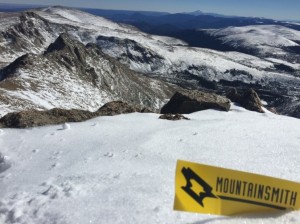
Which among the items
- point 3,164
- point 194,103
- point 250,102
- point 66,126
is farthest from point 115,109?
point 250,102

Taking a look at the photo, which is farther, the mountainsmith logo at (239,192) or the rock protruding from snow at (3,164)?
the rock protruding from snow at (3,164)

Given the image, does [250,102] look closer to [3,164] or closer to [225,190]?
[3,164]

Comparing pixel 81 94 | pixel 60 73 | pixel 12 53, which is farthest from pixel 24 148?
pixel 12 53

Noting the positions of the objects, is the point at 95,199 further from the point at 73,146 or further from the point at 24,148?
the point at 24,148

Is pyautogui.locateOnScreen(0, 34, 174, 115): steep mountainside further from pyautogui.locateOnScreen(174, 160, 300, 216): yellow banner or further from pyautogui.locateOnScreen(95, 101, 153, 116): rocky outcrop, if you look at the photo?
pyautogui.locateOnScreen(174, 160, 300, 216): yellow banner

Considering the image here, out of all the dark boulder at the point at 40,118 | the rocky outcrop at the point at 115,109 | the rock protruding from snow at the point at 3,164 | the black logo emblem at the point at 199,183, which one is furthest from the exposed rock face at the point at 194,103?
the black logo emblem at the point at 199,183

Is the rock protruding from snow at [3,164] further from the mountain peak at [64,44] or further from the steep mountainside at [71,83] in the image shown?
the mountain peak at [64,44]
